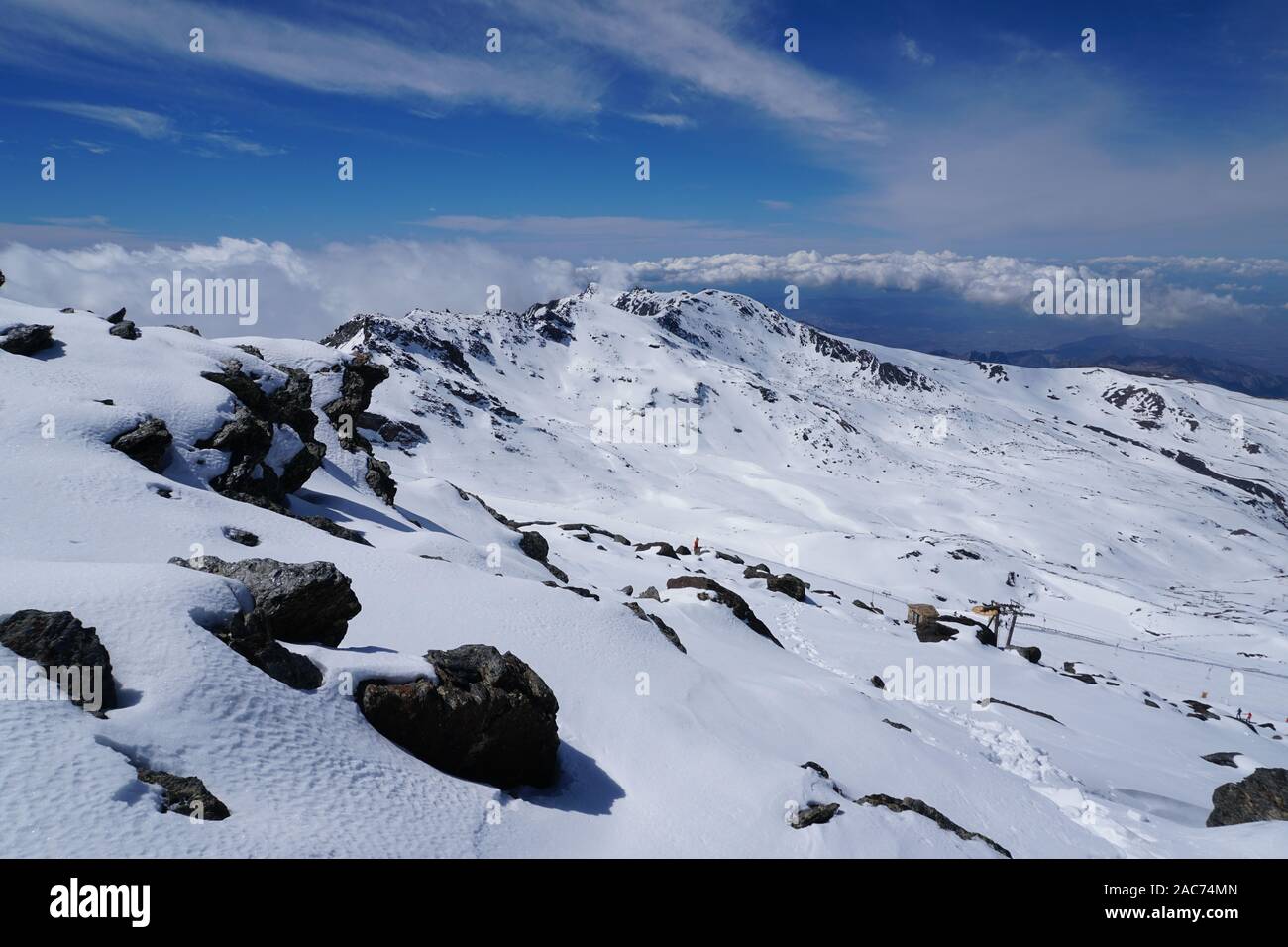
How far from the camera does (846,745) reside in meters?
18.4

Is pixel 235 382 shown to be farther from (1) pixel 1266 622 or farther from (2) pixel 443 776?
(1) pixel 1266 622

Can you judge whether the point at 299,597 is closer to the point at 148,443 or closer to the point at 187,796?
the point at 187,796

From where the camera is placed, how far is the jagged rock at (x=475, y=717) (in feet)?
37.1

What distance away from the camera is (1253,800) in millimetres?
19000

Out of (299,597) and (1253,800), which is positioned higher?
(299,597)

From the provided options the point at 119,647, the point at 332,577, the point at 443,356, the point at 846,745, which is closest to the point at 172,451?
the point at 332,577

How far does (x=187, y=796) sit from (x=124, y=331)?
33.7 meters

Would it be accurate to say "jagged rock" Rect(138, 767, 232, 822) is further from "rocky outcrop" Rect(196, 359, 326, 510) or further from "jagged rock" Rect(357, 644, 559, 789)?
"rocky outcrop" Rect(196, 359, 326, 510)

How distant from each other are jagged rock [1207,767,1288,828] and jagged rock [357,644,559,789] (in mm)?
21286

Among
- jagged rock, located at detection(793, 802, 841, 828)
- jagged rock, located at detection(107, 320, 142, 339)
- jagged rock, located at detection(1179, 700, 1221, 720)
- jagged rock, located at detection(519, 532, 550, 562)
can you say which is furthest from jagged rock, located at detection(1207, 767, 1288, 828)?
jagged rock, located at detection(107, 320, 142, 339)

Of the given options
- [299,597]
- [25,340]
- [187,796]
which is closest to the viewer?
[187,796]

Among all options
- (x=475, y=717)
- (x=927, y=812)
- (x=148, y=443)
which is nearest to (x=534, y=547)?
(x=148, y=443)

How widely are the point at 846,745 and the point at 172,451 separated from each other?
1079 inches

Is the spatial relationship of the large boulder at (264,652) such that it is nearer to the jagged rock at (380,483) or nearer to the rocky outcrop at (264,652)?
the rocky outcrop at (264,652)
